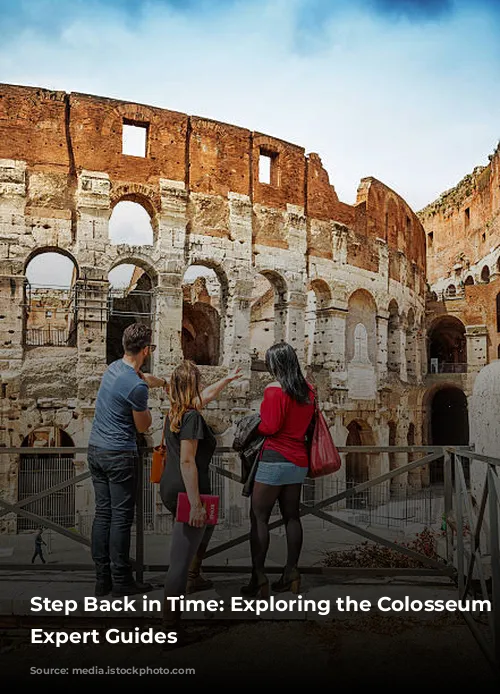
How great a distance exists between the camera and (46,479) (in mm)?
14469

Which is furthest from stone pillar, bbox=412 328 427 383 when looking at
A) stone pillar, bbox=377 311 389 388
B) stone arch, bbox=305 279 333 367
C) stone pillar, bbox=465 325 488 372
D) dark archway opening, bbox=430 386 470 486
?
stone arch, bbox=305 279 333 367

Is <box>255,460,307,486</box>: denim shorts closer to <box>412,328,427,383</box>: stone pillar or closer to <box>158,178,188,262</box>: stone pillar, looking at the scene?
<box>158,178,188,262</box>: stone pillar

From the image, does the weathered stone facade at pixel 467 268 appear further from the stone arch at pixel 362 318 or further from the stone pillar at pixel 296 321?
the stone pillar at pixel 296 321

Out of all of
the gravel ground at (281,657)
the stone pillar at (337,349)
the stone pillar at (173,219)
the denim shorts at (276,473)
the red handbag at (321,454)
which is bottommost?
the gravel ground at (281,657)

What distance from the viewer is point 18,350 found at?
14.9m

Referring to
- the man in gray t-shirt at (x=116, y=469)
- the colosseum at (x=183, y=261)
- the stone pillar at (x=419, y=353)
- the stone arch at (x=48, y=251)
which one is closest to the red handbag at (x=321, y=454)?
the man in gray t-shirt at (x=116, y=469)

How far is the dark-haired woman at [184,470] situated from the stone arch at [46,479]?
10819mm

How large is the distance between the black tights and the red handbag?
0.19 m

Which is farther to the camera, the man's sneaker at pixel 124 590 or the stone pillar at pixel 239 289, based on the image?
the stone pillar at pixel 239 289

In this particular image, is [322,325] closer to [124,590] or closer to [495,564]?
[124,590]

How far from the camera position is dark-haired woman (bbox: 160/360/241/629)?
12.8 feet

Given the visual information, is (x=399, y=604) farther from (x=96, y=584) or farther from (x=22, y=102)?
(x=22, y=102)

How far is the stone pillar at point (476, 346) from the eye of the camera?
1080 inches

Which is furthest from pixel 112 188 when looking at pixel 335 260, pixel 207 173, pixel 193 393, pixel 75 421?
pixel 193 393
